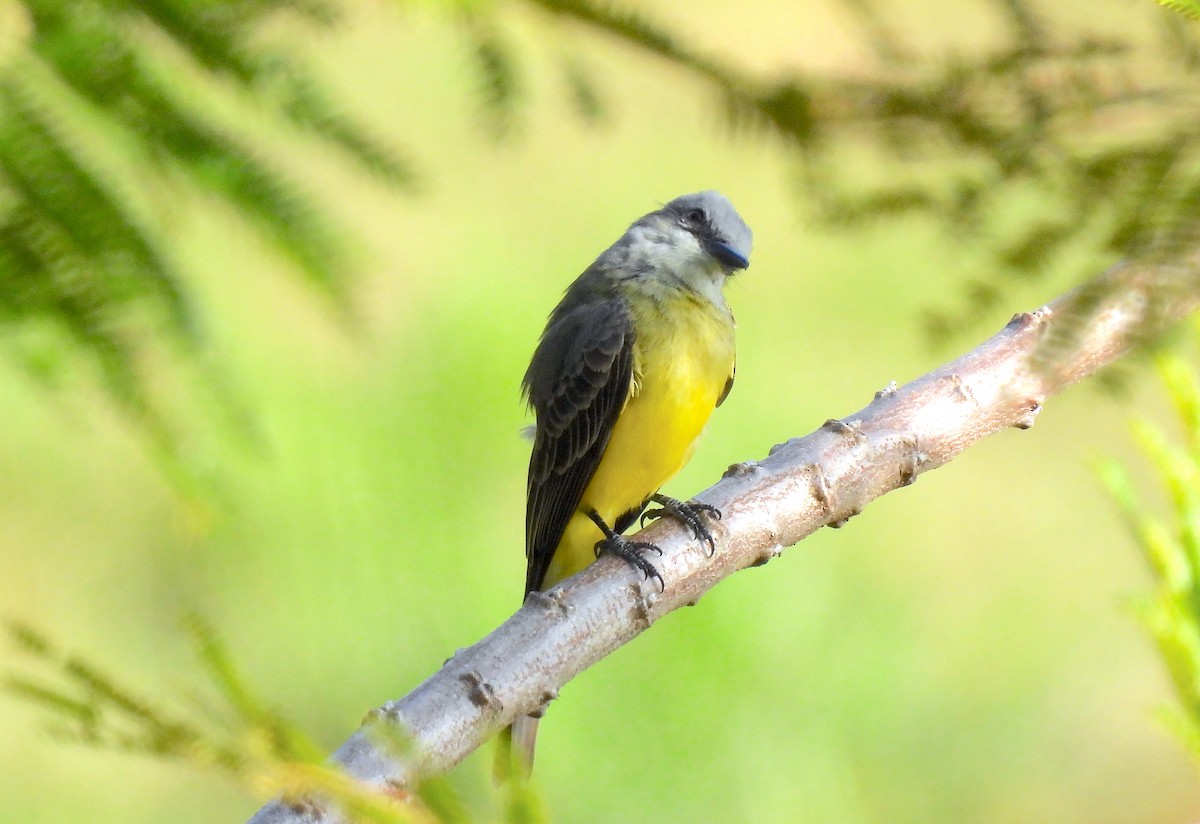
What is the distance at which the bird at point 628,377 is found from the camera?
3.65ft

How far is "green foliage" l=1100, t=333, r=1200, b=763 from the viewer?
0.66 m

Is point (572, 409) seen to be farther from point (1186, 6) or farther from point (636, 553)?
point (1186, 6)

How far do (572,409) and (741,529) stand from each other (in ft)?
1.39

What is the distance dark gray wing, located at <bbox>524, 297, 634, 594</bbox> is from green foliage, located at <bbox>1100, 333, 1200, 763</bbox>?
1.66 feet

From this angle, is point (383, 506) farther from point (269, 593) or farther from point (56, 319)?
point (56, 319)

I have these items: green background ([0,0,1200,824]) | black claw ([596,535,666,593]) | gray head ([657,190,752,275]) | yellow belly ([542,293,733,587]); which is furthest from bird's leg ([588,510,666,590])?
green background ([0,0,1200,824])

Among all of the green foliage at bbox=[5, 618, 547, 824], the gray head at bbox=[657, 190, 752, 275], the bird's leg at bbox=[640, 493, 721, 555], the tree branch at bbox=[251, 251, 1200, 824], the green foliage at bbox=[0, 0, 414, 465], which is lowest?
the green foliage at bbox=[5, 618, 547, 824]

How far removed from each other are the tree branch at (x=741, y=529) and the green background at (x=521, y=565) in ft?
3.19

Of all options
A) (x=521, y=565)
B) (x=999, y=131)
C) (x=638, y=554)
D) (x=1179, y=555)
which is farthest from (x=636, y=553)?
(x=521, y=565)

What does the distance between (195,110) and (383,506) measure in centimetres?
167

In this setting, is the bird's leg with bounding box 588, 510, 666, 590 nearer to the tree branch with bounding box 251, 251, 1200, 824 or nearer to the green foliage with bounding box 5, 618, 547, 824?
the tree branch with bounding box 251, 251, 1200, 824

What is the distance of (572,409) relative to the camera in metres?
1.13

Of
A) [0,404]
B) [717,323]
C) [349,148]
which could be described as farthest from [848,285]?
[349,148]

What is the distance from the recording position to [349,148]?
522mm
